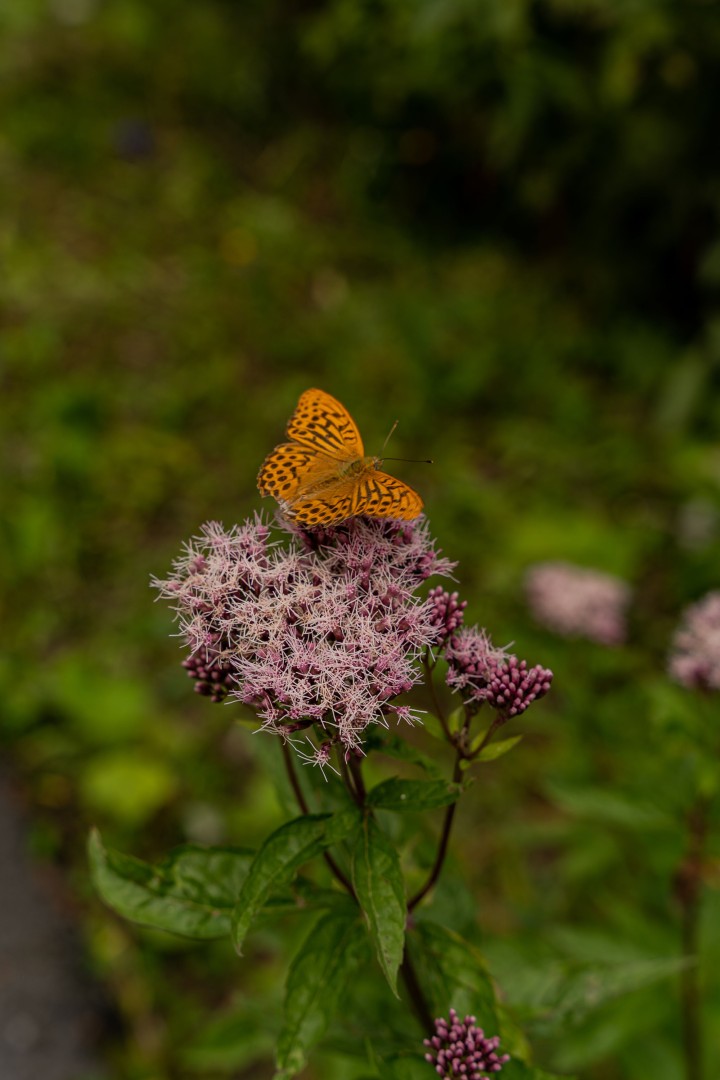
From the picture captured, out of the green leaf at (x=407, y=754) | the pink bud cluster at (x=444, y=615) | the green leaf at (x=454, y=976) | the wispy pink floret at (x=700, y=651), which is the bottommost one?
the green leaf at (x=454, y=976)

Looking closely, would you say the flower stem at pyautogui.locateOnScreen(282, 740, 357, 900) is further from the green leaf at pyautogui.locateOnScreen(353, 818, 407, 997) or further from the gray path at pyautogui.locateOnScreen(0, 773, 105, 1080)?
the gray path at pyautogui.locateOnScreen(0, 773, 105, 1080)

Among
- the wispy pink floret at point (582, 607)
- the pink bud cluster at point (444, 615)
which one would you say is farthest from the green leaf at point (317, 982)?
the wispy pink floret at point (582, 607)

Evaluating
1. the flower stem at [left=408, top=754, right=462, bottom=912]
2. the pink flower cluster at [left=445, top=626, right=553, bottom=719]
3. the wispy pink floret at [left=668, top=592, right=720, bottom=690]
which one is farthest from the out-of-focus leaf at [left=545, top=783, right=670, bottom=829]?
the pink flower cluster at [left=445, top=626, right=553, bottom=719]

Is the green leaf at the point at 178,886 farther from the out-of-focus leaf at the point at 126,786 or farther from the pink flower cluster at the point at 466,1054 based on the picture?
the out-of-focus leaf at the point at 126,786

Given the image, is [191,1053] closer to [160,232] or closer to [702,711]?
[702,711]

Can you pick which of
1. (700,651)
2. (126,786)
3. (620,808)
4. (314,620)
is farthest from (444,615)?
(126,786)

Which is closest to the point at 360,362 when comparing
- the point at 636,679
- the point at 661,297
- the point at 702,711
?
the point at 661,297

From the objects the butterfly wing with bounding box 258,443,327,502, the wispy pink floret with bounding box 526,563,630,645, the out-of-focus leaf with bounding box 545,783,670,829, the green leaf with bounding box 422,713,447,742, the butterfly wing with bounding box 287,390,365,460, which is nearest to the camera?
the green leaf with bounding box 422,713,447,742
